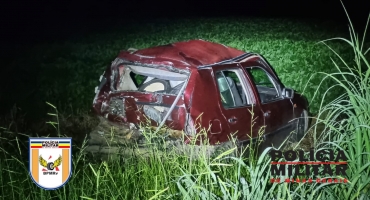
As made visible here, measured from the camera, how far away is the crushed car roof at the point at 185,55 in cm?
554

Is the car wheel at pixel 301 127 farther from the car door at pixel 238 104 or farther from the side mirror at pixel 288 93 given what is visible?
the car door at pixel 238 104

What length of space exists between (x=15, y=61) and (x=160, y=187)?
890cm

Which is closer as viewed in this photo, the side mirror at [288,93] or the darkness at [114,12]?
the side mirror at [288,93]

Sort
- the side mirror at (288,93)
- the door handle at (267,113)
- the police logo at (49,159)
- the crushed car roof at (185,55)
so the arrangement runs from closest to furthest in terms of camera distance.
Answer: the police logo at (49,159), the crushed car roof at (185,55), the door handle at (267,113), the side mirror at (288,93)

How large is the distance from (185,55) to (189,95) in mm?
618

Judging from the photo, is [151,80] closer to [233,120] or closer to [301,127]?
[233,120]

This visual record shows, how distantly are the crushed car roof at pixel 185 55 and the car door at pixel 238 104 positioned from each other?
20 cm

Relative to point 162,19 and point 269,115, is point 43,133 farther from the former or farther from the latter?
point 162,19

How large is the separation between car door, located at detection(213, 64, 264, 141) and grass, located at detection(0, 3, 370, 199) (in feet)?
1.55

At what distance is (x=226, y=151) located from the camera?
366 cm

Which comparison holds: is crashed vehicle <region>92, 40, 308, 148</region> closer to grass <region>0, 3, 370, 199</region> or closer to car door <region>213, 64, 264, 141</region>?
car door <region>213, 64, 264, 141</region>

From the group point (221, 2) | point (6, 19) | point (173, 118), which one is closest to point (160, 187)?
point (173, 118)

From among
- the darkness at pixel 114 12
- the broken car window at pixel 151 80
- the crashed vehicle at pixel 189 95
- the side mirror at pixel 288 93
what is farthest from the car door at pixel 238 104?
the darkness at pixel 114 12

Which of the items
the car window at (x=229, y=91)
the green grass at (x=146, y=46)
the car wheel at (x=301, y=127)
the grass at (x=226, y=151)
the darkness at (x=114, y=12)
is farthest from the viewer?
the darkness at (x=114, y=12)
